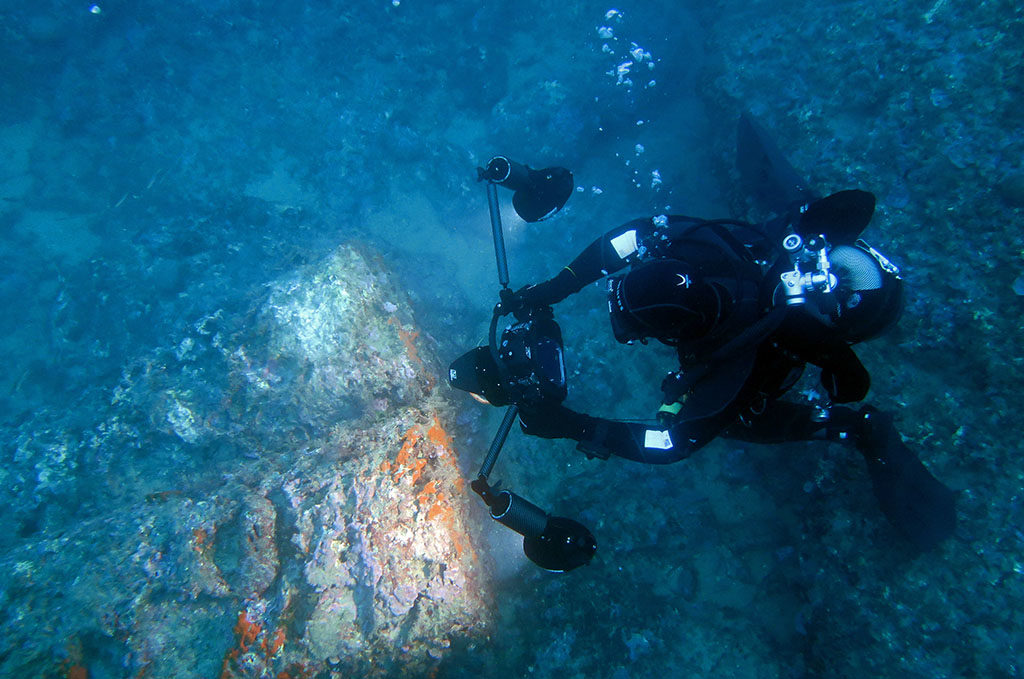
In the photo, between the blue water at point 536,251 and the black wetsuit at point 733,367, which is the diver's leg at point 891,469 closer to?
the black wetsuit at point 733,367

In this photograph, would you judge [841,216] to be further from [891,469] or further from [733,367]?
[891,469]

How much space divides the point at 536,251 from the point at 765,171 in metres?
2.99

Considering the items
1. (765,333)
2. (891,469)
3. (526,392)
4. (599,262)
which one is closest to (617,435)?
(526,392)

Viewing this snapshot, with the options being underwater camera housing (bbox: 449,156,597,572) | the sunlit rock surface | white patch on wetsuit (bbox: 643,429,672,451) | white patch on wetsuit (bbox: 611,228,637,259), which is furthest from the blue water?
white patch on wetsuit (bbox: 611,228,637,259)

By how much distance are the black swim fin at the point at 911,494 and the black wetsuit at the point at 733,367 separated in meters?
0.19

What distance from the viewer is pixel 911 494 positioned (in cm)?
280

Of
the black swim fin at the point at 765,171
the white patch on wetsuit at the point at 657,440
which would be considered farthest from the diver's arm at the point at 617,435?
the black swim fin at the point at 765,171

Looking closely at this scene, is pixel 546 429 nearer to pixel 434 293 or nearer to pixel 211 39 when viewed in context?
pixel 434 293

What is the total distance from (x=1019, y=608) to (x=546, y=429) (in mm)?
2897

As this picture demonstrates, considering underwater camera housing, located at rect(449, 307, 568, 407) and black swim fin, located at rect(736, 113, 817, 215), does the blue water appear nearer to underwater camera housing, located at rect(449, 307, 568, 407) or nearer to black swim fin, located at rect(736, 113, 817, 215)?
black swim fin, located at rect(736, 113, 817, 215)

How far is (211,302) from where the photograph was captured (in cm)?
595

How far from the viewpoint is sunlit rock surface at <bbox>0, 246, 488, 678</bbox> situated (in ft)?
10.5

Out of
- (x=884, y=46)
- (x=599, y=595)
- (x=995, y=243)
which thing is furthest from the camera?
(x=884, y=46)

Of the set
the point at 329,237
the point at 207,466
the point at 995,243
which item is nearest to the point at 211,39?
the point at 329,237
